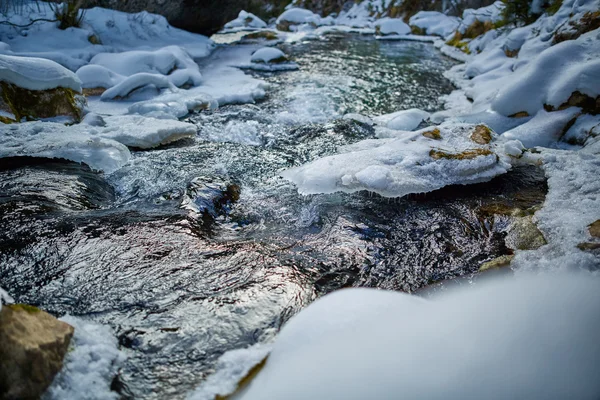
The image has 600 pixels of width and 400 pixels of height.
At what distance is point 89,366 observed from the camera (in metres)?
1.60

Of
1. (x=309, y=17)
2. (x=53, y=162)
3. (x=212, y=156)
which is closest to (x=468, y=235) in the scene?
(x=212, y=156)

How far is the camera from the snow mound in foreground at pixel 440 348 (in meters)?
1.40

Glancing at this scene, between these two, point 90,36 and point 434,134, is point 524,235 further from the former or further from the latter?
point 90,36

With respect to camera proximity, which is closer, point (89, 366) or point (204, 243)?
point (89, 366)

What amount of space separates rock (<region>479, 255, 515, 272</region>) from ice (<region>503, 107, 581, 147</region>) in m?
2.73

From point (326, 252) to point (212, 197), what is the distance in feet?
4.26

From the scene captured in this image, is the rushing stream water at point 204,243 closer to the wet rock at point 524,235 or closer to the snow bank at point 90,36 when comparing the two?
the wet rock at point 524,235

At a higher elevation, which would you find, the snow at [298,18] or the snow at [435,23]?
the snow at [435,23]

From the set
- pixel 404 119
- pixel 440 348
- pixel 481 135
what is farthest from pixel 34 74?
pixel 481 135

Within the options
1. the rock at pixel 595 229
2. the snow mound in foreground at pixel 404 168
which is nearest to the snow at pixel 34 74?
the snow mound in foreground at pixel 404 168

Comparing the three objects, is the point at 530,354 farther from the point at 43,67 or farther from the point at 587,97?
the point at 43,67

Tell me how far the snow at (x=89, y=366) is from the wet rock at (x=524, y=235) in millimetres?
2721

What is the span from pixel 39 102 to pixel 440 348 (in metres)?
5.99

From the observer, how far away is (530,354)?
1514 mm
